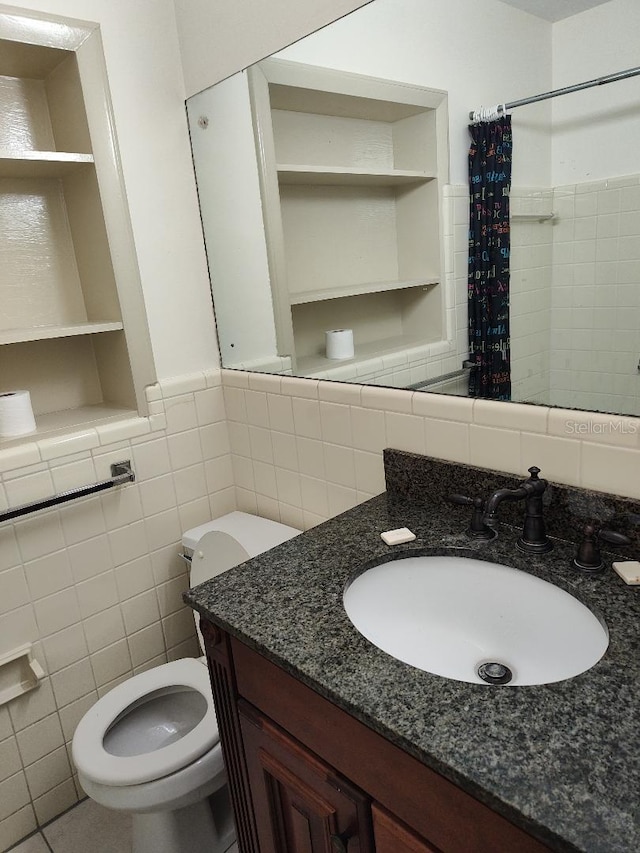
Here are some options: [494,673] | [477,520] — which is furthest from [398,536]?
[494,673]

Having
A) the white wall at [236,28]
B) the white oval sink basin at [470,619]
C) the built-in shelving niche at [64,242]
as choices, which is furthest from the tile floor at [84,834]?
the white wall at [236,28]

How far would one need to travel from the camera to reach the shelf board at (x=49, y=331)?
137 centimetres

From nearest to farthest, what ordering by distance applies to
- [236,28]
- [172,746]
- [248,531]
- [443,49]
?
[443,49]
[172,746]
[236,28]
[248,531]

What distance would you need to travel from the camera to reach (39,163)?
4.63 ft

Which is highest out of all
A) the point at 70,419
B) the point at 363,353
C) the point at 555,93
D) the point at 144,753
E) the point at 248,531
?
the point at 555,93

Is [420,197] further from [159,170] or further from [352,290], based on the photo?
[159,170]

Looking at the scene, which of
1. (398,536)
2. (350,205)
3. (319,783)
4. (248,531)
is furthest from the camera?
(248,531)

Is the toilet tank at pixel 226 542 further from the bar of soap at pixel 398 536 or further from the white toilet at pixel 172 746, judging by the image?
the bar of soap at pixel 398 536

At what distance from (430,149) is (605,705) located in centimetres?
116

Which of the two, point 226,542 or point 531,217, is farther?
point 226,542

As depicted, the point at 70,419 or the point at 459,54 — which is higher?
the point at 459,54

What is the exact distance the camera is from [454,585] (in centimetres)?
105

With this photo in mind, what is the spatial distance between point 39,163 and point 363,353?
94 centimetres

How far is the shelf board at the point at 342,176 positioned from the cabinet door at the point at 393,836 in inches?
50.6
